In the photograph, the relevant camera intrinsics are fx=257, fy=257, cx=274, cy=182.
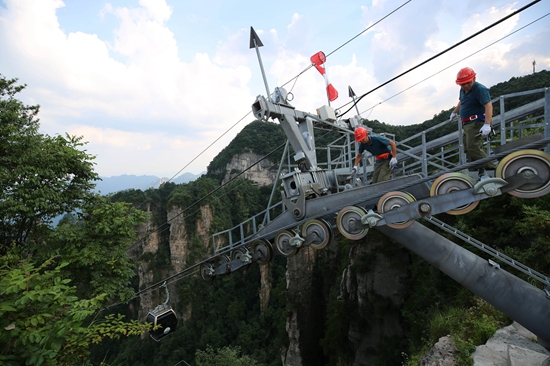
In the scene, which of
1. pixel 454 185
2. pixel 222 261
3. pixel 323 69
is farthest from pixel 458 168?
pixel 222 261

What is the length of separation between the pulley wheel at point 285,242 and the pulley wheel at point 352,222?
109 centimetres

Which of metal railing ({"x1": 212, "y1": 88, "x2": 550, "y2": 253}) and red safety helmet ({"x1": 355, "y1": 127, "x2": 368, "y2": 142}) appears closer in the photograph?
metal railing ({"x1": 212, "y1": 88, "x2": 550, "y2": 253})

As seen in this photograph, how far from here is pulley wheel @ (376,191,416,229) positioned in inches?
145

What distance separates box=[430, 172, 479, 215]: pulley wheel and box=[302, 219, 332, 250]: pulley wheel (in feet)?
5.71

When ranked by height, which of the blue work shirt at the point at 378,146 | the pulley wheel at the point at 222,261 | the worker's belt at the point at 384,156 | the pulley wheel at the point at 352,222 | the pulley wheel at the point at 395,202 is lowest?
the pulley wheel at the point at 222,261

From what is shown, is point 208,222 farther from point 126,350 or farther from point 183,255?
point 126,350

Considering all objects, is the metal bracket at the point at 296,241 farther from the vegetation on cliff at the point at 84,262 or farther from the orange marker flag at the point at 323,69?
the orange marker flag at the point at 323,69

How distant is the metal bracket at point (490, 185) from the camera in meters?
2.97

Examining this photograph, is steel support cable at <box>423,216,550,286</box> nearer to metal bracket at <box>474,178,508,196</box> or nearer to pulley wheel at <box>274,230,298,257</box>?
metal bracket at <box>474,178,508,196</box>

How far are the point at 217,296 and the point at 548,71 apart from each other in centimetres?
4949

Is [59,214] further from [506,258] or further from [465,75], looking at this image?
[506,258]

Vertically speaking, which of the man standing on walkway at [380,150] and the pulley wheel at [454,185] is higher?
the man standing on walkway at [380,150]

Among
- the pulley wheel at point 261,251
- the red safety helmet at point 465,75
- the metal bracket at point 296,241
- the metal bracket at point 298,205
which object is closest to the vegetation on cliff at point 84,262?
the pulley wheel at point 261,251

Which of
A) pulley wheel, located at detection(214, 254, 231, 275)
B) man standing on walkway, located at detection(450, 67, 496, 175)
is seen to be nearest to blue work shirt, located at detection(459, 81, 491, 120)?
man standing on walkway, located at detection(450, 67, 496, 175)
